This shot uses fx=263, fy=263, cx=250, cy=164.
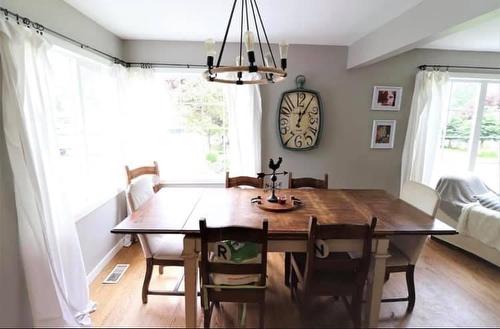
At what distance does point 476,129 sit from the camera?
147 centimetres

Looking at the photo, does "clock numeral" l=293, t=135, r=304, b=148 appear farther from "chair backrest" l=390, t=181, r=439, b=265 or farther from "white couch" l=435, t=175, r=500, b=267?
"white couch" l=435, t=175, r=500, b=267

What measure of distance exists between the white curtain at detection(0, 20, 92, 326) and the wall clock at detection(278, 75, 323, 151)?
2.22 metres

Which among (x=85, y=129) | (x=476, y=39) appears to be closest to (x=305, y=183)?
(x=85, y=129)

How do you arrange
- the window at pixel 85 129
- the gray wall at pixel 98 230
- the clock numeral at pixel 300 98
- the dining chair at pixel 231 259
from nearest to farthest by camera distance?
the dining chair at pixel 231 259, the window at pixel 85 129, the gray wall at pixel 98 230, the clock numeral at pixel 300 98

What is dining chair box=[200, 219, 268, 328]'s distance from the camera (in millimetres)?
1273

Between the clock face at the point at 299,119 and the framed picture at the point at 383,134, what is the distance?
2.43 feet

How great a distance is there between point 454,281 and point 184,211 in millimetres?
1609

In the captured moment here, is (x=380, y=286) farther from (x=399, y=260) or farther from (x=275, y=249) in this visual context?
(x=399, y=260)

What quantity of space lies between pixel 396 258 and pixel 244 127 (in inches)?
77.4

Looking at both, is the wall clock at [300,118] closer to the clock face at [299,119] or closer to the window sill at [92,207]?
the clock face at [299,119]

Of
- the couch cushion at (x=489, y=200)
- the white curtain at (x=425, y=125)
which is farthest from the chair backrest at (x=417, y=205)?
the white curtain at (x=425, y=125)

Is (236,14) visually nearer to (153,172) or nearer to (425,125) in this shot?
(153,172)

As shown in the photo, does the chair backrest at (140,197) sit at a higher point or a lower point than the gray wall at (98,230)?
higher

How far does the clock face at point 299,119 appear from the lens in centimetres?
307
